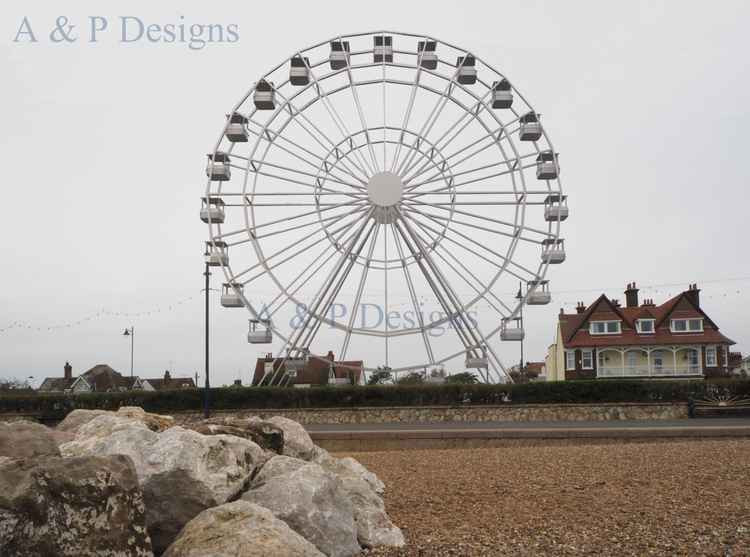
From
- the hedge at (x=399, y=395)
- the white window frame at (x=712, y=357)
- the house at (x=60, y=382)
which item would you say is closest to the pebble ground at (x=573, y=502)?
the hedge at (x=399, y=395)

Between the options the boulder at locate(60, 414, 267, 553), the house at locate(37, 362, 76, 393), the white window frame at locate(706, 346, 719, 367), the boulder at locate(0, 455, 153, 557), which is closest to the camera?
the boulder at locate(0, 455, 153, 557)

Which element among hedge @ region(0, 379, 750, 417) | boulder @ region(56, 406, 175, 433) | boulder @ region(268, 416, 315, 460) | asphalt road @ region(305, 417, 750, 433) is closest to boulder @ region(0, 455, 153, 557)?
boulder @ region(268, 416, 315, 460)

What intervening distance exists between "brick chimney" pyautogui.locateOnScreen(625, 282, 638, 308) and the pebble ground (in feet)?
122

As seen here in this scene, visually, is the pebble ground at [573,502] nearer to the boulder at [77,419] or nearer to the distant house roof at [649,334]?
the boulder at [77,419]

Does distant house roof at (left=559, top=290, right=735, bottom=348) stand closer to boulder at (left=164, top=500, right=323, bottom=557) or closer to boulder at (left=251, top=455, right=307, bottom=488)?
boulder at (left=251, top=455, right=307, bottom=488)

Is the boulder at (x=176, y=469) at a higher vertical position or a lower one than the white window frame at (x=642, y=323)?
lower

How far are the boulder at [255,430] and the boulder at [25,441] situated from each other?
141cm

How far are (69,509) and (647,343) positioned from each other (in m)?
44.3

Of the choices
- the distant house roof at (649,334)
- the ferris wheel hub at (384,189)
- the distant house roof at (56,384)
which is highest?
the ferris wheel hub at (384,189)

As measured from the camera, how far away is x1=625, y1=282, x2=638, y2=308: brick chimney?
4888 centimetres

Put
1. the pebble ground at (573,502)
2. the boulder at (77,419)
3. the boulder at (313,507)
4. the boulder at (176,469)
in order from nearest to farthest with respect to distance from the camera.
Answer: the boulder at (176,469) → the boulder at (313,507) → the pebble ground at (573,502) → the boulder at (77,419)

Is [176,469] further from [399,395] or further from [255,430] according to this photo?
[399,395]

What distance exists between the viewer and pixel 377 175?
27.2 m

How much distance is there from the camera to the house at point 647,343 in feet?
147
